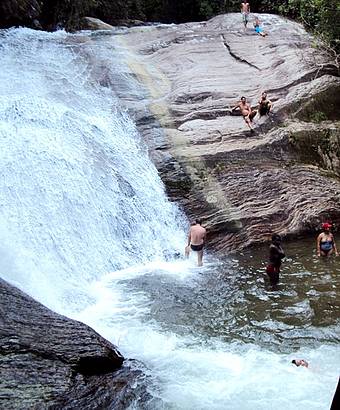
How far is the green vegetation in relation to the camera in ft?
70.4

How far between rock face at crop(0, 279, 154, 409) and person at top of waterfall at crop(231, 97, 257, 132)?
1060 cm

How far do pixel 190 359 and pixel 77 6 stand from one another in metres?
21.8

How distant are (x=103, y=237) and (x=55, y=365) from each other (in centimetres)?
667

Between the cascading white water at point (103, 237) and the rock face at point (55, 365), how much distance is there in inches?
28.7

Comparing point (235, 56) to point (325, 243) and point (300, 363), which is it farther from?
point (300, 363)

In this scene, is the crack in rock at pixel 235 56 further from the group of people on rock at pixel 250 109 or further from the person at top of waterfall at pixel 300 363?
the person at top of waterfall at pixel 300 363

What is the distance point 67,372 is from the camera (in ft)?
22.9

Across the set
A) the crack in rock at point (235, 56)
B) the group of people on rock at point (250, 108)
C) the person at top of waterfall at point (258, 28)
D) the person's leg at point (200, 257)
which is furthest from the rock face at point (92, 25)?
the person's leg at point (200, 257)

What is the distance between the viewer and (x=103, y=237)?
13547 mm

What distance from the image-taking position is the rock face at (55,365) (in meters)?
6.39

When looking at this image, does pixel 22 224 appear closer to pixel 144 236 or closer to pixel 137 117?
pixel 144 236

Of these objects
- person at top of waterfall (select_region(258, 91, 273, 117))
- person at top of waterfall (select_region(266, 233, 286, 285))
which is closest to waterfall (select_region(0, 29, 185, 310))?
person at top of waterfall (select_region(266, 233, 286, 285))

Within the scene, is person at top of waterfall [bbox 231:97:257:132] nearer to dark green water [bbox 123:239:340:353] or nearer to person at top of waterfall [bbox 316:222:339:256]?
person at top of waterfall [bbox 316:222:339:256]

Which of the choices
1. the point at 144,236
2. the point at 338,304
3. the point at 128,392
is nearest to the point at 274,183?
the point at 144,236
